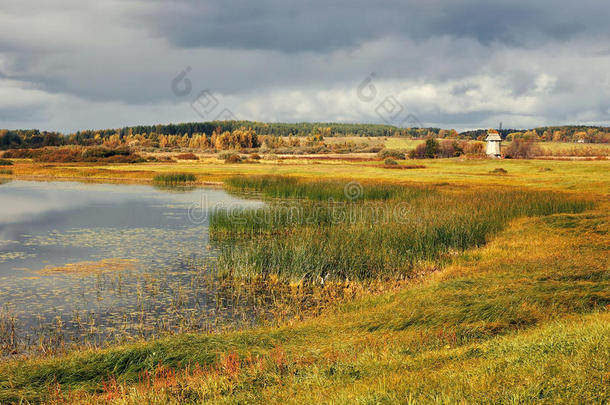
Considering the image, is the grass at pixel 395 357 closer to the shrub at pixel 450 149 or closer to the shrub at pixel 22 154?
the shrub at pixel 450 149

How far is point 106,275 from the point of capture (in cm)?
1477

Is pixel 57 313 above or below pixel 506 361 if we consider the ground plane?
below

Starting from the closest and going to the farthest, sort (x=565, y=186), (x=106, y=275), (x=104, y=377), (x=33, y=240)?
(x=104, y=377) < (x=106, y=275) < (x=33, y=240) < (x=565, y=186)

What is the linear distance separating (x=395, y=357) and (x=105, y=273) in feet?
35.9

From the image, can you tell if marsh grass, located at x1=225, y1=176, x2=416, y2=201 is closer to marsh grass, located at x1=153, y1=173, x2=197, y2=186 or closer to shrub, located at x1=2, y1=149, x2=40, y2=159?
marsh grass, located at x1=153, y1=173, x2=197, y2=186

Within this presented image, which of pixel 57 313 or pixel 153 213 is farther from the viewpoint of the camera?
pixel 153 213

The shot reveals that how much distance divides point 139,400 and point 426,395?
135 inches

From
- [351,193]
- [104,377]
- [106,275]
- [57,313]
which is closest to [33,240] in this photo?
[106,275]

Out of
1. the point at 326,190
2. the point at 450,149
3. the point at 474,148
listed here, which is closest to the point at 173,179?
the point at 326,190

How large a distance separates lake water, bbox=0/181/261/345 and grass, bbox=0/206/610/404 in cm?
244

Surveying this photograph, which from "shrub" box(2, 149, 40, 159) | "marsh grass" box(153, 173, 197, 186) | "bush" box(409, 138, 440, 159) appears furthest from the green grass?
"shrub" box(2, 149, 40, 159)

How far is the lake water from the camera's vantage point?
10695mm

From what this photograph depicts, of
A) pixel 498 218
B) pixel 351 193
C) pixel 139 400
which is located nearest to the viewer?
pixel 139 400

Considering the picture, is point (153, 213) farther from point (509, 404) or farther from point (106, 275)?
→ point (509, 404)
